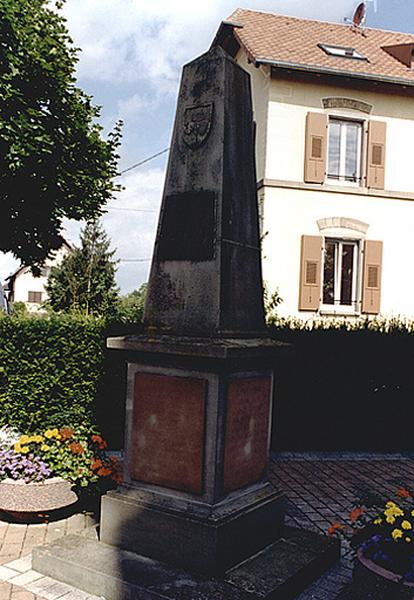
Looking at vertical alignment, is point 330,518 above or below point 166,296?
below

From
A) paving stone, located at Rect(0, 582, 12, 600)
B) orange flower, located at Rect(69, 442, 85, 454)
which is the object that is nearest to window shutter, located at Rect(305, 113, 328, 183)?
orange flower, located at Rect(69, 442, 85, 454)

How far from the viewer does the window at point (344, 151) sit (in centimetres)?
1568

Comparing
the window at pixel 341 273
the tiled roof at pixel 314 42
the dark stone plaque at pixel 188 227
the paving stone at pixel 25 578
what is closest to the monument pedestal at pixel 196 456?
the paving stone at pixel 25 578

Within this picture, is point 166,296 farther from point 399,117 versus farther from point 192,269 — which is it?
point 399,117

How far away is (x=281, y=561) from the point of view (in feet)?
16.0

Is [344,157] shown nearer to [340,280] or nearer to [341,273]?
[341,273]

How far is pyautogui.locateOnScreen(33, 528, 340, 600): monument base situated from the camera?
14.2 feet

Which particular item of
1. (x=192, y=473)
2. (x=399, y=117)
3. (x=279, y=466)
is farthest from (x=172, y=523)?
(x=399, y=117)

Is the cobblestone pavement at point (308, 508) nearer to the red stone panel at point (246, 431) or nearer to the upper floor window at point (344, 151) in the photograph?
the red stone panel at point (246, 431)

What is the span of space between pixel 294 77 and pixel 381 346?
7911 millimetres

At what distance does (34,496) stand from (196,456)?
A: 2030 millimetres

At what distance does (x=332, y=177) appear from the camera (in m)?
15.6

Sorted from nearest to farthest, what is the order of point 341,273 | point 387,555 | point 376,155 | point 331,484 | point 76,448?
point 387,555, point 76,448, point 331,484, point 376,155, point 341,273

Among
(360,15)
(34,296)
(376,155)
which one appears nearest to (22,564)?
(376,155)
